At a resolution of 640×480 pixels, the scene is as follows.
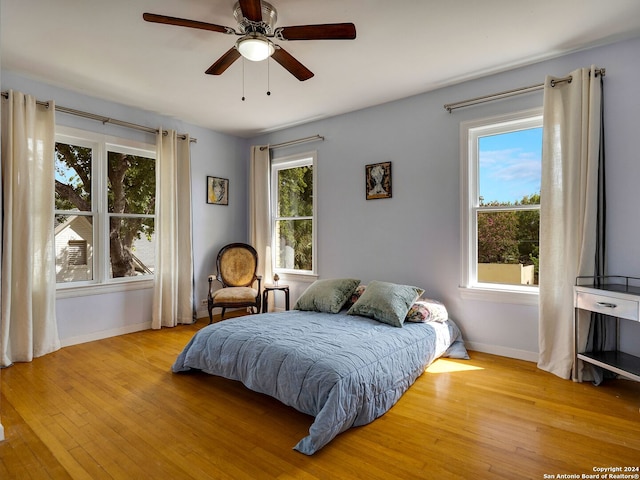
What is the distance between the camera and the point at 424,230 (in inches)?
149

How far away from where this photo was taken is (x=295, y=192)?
5.02 meters

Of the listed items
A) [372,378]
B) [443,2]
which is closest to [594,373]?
[372,378]

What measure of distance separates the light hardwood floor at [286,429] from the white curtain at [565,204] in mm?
348

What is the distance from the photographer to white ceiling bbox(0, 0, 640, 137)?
2.37m

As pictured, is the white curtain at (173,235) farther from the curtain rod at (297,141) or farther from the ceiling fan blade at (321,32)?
the ceiling fan blade at (321,32)

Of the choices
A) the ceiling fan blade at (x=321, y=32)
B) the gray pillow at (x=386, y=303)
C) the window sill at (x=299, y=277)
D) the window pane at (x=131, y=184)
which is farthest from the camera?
the window sill at (x=299, y=277)

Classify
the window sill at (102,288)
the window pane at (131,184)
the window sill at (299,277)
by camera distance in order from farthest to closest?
the window sill at (299,277) → the window pane at (131,184) → the window sill at (102,288)

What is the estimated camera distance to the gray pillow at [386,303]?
3055mm

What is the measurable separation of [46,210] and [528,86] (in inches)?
183

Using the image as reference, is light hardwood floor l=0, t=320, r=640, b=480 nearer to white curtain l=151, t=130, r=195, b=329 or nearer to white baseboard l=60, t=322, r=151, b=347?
white baseboard l=60, t=322, r=151, b=347

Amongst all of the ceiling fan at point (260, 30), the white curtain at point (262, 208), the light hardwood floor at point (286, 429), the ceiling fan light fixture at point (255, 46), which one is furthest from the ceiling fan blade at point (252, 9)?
the white curtain at point (262, 208)

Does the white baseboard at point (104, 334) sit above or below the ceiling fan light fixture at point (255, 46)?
below

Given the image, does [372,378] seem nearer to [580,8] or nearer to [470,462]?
[470,462]

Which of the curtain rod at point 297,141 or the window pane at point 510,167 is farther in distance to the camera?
the curtain rod at point 297,141
